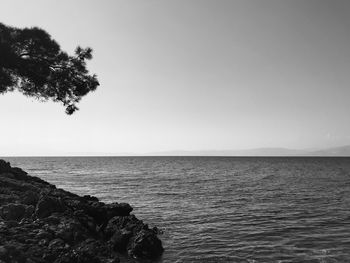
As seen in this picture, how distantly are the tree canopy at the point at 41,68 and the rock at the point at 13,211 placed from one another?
856 cm

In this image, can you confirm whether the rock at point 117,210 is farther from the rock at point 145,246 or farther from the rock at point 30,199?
the rock at point 145,246

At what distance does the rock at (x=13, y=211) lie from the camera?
17.6 meters

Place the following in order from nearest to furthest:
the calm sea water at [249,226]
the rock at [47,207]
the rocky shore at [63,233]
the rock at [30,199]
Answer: the rocky shore at [63,233]
the calm sea water at [249,226]
the rock at [47,207]
the rock at [30,199]

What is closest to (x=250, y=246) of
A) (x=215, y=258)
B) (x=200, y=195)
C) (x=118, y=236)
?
(x=215, y=258)

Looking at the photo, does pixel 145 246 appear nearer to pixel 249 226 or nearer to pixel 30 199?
pixel 30 199

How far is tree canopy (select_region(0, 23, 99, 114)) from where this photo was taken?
21.8 metres

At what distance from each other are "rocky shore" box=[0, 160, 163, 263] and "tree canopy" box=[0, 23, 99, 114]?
7795 mm

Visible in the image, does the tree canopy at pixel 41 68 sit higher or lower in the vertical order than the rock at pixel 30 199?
higher

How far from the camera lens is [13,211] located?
18078mm

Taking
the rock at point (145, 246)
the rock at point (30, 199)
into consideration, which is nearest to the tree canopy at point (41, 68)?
the rock at point (30, 199)

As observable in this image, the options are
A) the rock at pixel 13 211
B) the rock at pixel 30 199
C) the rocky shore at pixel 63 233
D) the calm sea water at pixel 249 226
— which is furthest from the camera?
the rock at pixel 30 199

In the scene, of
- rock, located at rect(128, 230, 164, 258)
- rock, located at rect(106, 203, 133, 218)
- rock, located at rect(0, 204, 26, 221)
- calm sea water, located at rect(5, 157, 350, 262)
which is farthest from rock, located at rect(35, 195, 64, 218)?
calm sea water, located at rect(5, 157, 350, 262)

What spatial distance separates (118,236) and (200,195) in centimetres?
2470

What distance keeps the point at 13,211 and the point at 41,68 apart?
10537 mm
